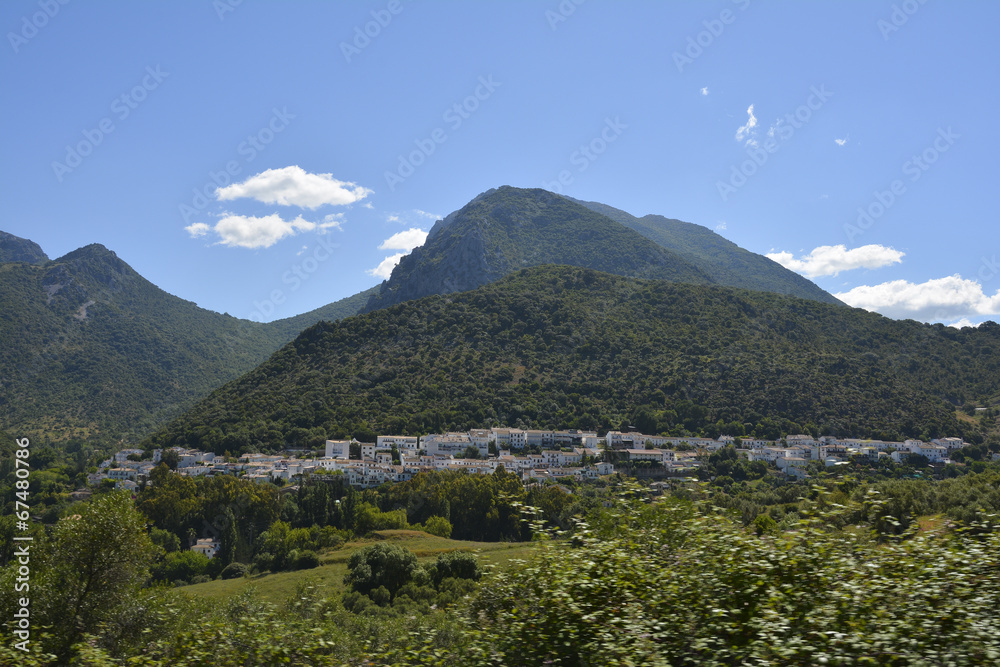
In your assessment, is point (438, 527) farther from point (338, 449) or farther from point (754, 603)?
point (754, 603)

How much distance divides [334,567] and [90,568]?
2300cm

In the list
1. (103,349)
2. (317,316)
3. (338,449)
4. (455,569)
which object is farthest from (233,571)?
(317,316)

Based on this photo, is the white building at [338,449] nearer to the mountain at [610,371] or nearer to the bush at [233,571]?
the mountain at [610,371]

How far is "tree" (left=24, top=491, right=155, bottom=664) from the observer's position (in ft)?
31.4

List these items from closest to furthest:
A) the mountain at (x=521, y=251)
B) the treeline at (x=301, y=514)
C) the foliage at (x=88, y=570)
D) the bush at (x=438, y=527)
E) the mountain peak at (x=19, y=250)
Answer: the foliage at (x=88, y=570)
the treeline at (x=301, y=514)
the bush at (x=438, y=527)
the mountain at (x=521, y=251)
the mountain peak at (x=19, y=250)

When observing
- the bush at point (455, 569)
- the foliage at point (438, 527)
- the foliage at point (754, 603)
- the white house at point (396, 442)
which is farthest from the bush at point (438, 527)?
the foliage at point (754, 603)

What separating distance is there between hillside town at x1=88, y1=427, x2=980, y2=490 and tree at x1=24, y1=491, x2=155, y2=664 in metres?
42.3

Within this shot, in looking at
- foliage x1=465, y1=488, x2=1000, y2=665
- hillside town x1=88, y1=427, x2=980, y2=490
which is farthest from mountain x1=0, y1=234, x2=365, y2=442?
foliage x1=465, y1=488, x2=1000, y2=665

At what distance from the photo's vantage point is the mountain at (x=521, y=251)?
146000 mm

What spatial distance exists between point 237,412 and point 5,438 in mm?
35792

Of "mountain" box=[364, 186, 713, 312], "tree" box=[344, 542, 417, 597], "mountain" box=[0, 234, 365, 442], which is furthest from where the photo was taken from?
"mountain" box=[364, 186, 713, 312]

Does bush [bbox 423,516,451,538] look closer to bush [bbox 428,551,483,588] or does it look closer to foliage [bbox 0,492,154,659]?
bush [bbox 428,551,483,588]

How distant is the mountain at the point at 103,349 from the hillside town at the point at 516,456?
50.1 metres

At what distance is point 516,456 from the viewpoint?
6519cm
